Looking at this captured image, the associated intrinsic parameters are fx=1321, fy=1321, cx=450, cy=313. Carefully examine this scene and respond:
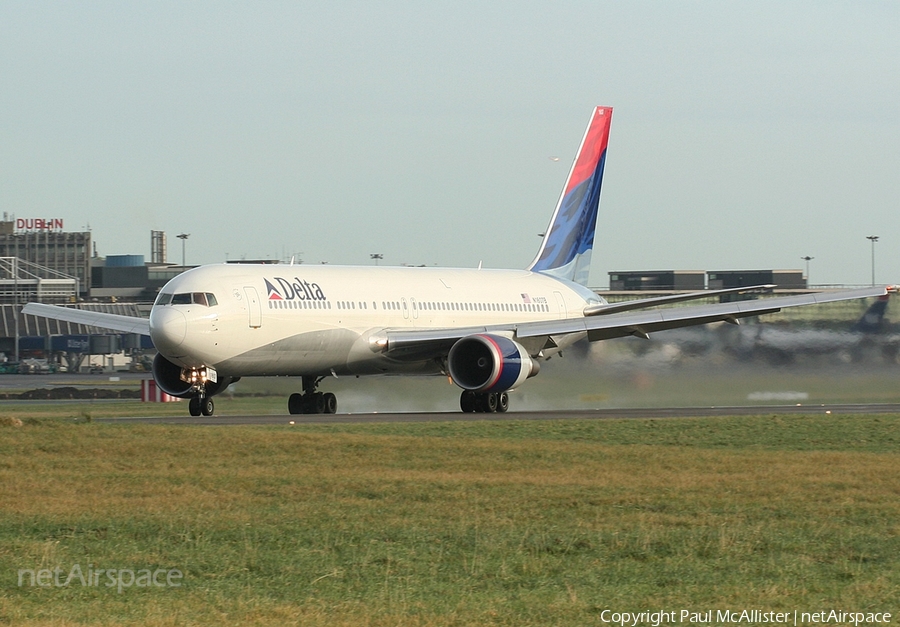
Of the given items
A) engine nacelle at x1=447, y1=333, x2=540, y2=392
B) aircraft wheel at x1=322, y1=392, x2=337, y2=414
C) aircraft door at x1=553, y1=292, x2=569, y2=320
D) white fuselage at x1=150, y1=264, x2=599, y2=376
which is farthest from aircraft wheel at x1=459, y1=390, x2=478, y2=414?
aircraft door at x1=553, y1=292, x2=569, y2=320

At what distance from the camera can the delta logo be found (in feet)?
111

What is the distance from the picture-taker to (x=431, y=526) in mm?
14016

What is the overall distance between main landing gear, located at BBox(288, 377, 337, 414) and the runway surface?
310cm

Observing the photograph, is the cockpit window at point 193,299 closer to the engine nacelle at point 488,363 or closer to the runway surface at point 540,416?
the runway surface at point 540,416

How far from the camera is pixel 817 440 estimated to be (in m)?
24.8

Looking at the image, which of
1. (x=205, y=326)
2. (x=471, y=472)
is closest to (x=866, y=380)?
(x=205, y=326)

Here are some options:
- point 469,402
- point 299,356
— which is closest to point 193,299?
point 299,356

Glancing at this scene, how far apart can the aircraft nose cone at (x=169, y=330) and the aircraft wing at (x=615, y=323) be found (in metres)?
6.74

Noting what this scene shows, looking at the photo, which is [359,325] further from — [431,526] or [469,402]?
[431,526]

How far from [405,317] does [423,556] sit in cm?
2563

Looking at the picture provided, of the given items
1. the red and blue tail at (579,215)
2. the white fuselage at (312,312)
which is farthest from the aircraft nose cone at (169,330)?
the red and blue tail at (579,215)

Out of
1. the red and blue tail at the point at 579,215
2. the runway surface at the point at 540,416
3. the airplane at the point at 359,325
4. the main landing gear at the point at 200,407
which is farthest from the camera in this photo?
the red and blue tail at the point at 579,215

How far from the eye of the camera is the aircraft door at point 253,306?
32.8 metres

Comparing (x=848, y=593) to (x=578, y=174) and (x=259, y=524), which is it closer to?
(x=259, y=524)
